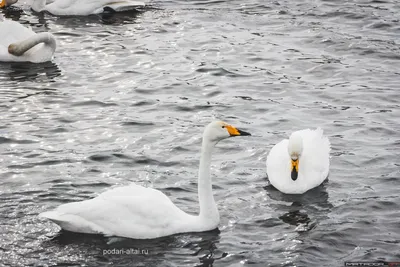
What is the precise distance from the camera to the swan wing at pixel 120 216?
40.5ft

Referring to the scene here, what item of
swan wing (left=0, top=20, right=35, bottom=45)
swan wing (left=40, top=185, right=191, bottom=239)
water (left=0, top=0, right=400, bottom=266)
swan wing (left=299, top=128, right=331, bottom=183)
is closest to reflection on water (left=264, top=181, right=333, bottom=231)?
water (left=0, top=0, right=400, bottom=266)

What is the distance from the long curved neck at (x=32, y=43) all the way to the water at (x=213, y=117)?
44 centimetres

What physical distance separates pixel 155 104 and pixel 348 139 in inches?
149

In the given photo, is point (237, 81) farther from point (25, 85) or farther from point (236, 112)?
point (25, 85)

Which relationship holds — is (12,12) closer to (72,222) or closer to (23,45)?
(23,45)

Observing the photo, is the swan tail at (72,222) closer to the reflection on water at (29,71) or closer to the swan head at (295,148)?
the swan head at (295,148)

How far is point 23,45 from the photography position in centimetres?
2089

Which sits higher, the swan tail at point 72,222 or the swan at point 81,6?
the swan at point 81,6

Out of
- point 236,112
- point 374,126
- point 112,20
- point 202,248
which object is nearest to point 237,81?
point 236,112

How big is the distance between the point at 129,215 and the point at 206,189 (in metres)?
1.08

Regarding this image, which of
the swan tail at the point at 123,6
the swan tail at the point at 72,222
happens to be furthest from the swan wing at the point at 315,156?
the swan tail at the point at 123,6

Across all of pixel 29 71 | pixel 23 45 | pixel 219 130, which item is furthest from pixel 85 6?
pixel 219 130

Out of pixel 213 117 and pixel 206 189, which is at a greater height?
pixel 206 189

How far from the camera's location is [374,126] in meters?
16.9
